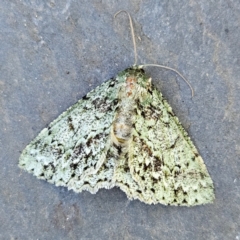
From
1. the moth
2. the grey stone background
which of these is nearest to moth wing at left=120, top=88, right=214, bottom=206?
the moth

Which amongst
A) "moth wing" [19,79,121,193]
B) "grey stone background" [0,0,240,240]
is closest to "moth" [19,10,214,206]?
"moth wing" [19,79,121,193]

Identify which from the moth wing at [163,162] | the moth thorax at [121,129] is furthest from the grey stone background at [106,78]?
the moth thorax at [121,129]

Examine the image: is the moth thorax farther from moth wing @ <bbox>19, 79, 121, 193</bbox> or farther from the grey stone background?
the grey stone background

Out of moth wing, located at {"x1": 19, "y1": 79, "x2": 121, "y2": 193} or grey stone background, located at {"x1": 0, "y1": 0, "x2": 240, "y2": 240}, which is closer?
moth wing, located at {"x1": 19, "y1": 79, "x2": 121, "y2": 193}

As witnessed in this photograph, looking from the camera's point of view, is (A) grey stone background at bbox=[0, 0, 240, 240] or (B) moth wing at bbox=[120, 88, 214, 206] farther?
(A) grey stone background at bbox=[0, 0, 240, 240]

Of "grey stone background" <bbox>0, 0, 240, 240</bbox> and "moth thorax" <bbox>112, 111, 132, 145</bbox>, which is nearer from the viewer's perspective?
"moth thorax" <bbox>112, 111, 132, 145</bbox>

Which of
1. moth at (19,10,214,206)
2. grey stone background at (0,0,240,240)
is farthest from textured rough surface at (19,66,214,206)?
grey stone background at (0,0,240,240)

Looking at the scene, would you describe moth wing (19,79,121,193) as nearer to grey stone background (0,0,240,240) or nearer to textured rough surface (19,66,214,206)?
textured rough surface (19,66,214,206)
